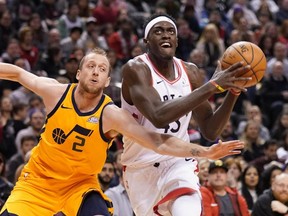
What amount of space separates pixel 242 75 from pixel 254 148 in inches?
290

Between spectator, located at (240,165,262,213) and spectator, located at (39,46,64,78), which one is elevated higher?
spectator, located at (39,46,64,78)

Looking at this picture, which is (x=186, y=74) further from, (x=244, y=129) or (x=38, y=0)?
(x=38, y=0)

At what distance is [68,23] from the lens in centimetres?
1641

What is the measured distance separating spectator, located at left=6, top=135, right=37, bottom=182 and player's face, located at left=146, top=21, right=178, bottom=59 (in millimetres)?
5066

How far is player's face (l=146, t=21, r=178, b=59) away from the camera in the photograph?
674cm

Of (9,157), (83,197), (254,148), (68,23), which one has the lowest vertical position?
(83,197)

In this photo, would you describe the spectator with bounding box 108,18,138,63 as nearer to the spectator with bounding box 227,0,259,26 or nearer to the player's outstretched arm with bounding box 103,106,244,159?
the spectator with bounding box 227,0,259,26

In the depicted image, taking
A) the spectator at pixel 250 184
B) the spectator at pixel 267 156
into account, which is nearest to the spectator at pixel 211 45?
the spectator at pixel 267 156

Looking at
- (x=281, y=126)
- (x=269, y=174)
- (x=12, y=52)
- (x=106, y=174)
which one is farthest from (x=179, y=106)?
(x=12, y=52)

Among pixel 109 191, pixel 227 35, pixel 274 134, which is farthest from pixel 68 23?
pixel 109 191

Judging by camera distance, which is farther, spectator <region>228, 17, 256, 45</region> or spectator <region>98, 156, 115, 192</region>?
spectator <region>228, 17, 256, 45</region>

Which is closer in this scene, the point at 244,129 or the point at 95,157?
the point at 95,157

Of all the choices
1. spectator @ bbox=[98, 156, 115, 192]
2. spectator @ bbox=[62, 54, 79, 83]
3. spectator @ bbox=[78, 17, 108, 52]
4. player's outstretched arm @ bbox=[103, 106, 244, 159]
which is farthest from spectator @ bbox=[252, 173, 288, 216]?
spectator @ bbox=[78, 17, 108, 52]

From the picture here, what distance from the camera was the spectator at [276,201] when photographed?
9.84 meters
